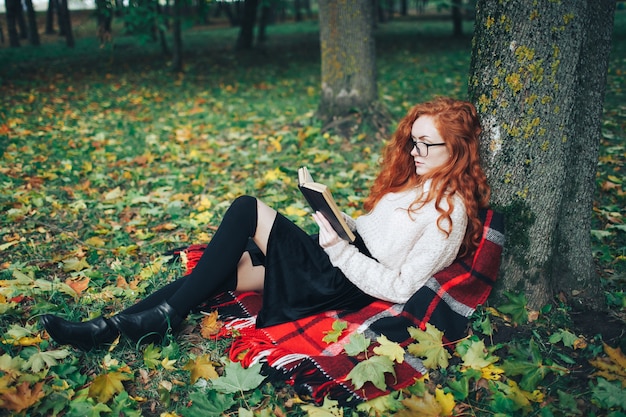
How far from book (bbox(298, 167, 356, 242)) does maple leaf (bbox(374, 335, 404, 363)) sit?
0.49 meters

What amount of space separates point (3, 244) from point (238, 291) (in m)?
1.87

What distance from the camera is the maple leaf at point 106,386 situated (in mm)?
1966

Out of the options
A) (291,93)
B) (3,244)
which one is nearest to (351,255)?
(3,244)

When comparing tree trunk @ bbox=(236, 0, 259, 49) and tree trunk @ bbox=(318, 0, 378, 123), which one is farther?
tree trunk @ bbox=(236, 0, 259, 49)

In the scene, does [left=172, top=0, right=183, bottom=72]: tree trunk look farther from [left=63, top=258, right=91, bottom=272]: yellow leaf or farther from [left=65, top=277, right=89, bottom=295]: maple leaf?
[left=65, top=277, right=89, bottom=295]: maple leaf

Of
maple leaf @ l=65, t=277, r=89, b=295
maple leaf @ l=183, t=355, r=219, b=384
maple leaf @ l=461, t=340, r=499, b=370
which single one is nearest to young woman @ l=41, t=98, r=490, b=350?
maple leaf @ l=183, t=355, r=219, b=384

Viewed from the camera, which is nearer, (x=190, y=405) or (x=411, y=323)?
(x=190, y=405)

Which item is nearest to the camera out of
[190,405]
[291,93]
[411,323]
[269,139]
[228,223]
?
[190,405]

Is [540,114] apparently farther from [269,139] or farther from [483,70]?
[269,139]

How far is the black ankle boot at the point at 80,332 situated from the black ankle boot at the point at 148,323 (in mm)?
51

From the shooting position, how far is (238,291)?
8.68 feet

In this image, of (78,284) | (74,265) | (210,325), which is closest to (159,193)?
(74,265)

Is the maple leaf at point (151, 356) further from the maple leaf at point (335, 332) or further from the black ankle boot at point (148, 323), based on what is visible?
the maple leaf at point (335, 332)

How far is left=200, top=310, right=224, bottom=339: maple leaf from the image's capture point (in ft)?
7.89
